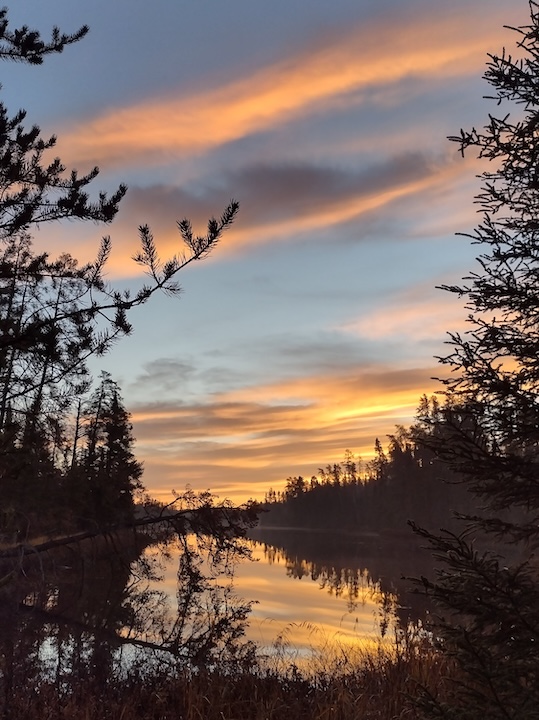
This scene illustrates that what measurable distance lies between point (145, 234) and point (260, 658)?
27.8 ft

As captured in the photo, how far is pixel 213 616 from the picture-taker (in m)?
17.7

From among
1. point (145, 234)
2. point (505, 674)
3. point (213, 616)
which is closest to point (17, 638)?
point (213, 616)

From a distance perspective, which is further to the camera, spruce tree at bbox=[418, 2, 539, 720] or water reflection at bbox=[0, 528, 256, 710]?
water reflection at bbox=[0, 528, 256, 710]

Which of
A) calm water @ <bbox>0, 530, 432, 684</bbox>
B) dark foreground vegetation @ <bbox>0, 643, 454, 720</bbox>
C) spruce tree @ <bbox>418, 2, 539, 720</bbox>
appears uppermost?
spruce tree @ <bbox>418, 2, 539, 720</bbox>

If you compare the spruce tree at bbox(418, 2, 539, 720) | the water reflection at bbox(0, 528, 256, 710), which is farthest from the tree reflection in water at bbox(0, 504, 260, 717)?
the spruce tree at bbox(418, 2, 539, 720)

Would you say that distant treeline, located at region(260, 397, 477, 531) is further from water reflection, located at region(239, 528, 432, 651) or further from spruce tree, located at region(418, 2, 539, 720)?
spruce tree, located at region(418, 2, 539, 720)

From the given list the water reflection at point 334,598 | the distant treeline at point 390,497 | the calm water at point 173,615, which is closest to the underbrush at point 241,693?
the calm water at point 173,615

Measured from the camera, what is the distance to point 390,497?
85.6 m

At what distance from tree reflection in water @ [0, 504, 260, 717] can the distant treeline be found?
1472 cm

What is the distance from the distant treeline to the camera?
7112 centimetres

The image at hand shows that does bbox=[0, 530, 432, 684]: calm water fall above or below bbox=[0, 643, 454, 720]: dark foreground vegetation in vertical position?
below

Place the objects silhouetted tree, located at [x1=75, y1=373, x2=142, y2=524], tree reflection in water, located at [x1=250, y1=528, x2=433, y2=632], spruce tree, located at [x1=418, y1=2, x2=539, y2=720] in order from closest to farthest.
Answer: spruce tree, located at [x1=418, y1=2, x2=539, y2=720]
tree reflection in water, located at [x1=250, y1=528, x2=433, y2=632]
silhouetted tree, located at [x1=75, y1=373, x2=142, y2=524]

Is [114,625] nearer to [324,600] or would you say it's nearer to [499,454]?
[324,600]

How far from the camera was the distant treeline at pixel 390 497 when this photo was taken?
71125 millimetres
